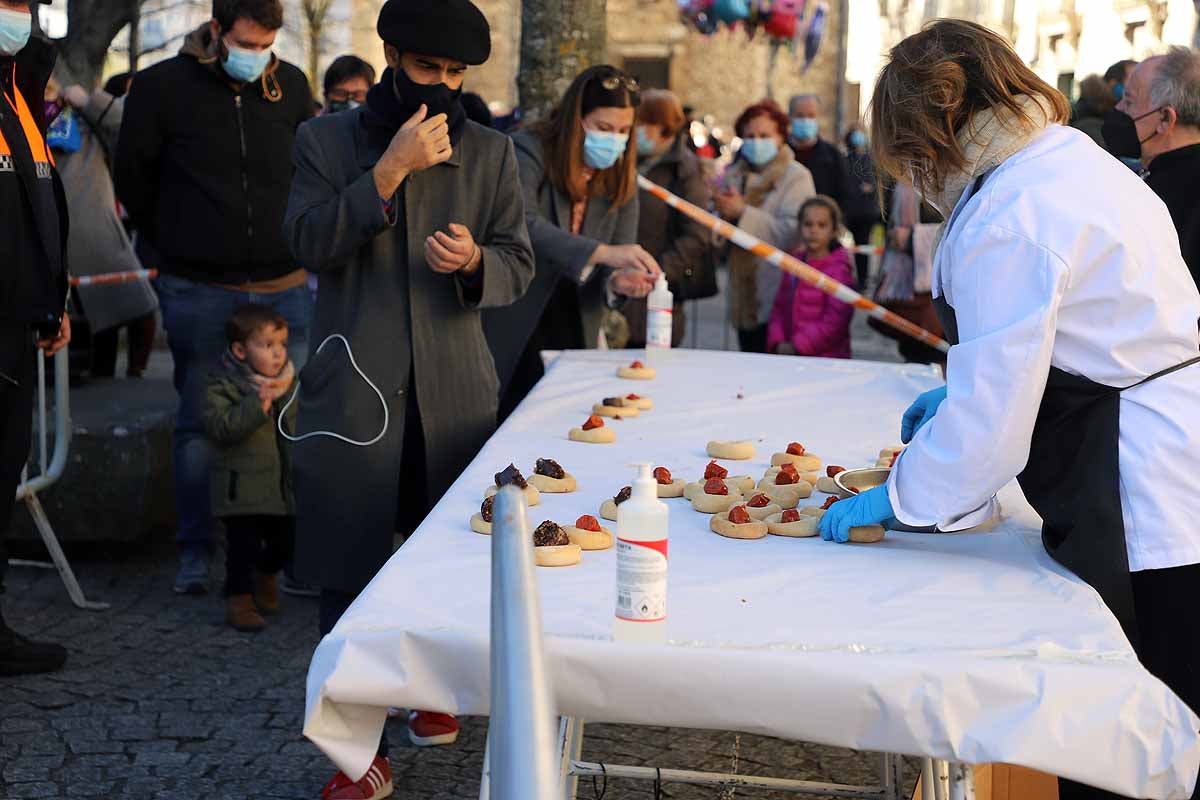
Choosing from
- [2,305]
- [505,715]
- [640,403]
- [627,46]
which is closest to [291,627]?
[2,305]

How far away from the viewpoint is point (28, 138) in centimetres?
397

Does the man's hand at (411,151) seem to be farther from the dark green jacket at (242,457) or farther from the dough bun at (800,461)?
the dark green jacket at (242,457)

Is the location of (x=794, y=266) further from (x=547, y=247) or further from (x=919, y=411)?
(x=919, y=411)

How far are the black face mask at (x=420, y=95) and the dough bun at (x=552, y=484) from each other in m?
1.04

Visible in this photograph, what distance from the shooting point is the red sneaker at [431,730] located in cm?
381

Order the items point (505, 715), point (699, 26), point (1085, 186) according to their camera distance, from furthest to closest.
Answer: point (699, 26) < point (1085, 186) < point (505, 715)

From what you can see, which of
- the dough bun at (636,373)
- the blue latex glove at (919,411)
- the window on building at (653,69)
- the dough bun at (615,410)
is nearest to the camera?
the blue latex glove at (919,411)

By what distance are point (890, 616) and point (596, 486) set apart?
928mm

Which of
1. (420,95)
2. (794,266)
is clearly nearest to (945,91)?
(420,95)

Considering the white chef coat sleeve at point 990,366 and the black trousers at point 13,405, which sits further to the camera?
the black trousers at point 13,405

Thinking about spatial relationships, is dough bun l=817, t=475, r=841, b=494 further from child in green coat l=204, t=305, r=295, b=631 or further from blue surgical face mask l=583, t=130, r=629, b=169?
child in green coat l=204, t=305, r=295, b=631

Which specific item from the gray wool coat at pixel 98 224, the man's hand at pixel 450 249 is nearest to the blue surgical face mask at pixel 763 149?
the gray wool coat at pixel 98 224

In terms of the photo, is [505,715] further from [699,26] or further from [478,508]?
[699,26]

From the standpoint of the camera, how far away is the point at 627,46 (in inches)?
1401
